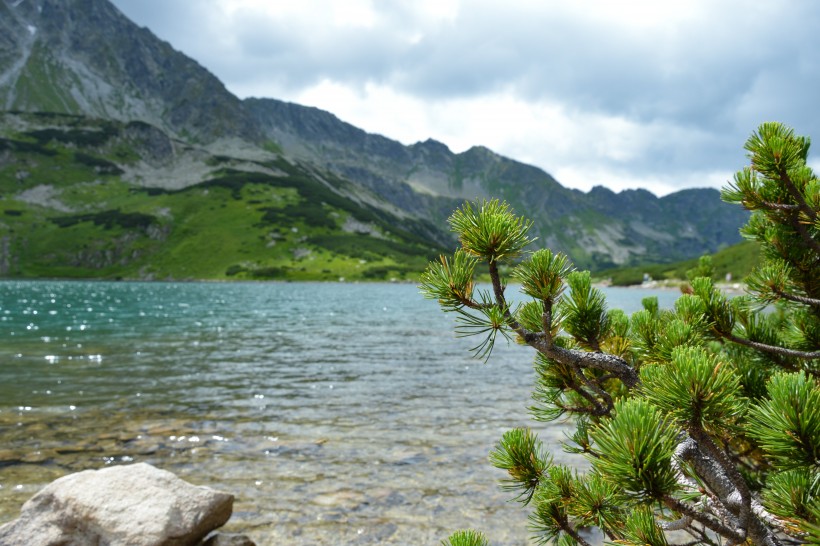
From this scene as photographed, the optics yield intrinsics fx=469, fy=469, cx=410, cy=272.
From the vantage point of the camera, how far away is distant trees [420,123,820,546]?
7.56ft

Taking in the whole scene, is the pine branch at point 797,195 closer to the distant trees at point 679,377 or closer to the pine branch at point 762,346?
the distant trees at point 679,377

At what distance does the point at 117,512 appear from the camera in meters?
7.57

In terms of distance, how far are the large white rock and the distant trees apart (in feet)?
20.9

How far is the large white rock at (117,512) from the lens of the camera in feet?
23.9

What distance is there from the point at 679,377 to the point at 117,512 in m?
8.66

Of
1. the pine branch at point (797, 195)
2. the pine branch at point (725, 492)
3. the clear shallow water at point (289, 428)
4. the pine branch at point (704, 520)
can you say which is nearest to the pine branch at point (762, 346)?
the pine branch at point (797, 195)

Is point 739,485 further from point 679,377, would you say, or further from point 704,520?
point 679,377

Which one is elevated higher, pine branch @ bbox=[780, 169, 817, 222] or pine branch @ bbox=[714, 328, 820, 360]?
pine branch @ bbox=[780, 169, 817, 222]

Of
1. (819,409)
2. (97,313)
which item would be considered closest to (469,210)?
(819,409)

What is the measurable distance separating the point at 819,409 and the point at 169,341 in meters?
39.6

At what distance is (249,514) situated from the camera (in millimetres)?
9695

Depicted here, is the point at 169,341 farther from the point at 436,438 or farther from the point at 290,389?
the point at 436,438

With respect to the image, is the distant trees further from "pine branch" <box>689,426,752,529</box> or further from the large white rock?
the large white rock

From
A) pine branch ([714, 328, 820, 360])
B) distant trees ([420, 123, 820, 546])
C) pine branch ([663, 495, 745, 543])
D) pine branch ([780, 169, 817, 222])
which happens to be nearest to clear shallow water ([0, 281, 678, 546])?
distant trees ([420, 123, 820, 546])
